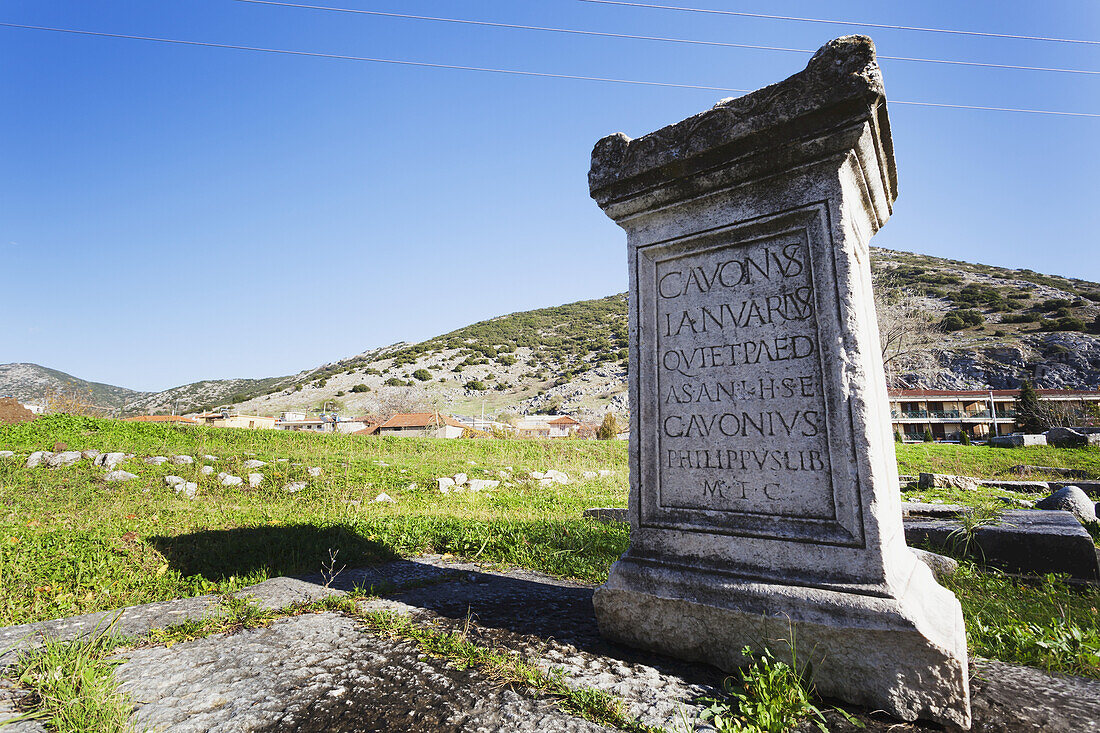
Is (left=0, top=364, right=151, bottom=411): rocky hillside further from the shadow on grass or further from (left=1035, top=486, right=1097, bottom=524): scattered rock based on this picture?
(left=1035, top=486, right=1097, bottom=524): scattered rock

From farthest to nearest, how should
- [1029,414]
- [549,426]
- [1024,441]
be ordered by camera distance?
[549,426] → [1029,414] → [1024,441]

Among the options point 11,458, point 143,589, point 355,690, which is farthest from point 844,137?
point 11,458

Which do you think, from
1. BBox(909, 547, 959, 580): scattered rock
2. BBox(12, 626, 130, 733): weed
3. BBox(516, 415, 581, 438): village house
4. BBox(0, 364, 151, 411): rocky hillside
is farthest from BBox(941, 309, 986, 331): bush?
BBox(0, 364, 151, 411): rocky hillside

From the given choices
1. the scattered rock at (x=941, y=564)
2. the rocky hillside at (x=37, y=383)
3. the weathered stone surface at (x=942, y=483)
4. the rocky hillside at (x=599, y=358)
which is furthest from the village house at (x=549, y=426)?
the rocky hillside at (x=37, y=383)

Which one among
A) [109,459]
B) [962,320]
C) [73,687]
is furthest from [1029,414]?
[962,320]

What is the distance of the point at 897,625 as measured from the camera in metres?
1.71

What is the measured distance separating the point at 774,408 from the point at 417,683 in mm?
1738

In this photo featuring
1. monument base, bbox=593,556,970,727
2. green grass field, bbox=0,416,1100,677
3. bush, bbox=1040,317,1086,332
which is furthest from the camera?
bush, bbox=1040,317,1086,332

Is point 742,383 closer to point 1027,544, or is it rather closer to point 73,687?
point 73,687

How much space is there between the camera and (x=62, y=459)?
7.70m

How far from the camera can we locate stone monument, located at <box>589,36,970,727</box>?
184 centimetres

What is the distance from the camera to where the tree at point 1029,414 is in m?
27.9

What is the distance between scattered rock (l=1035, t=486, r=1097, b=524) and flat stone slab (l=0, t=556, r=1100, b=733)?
17.3ft

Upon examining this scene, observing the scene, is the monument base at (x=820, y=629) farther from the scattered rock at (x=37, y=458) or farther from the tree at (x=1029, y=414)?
the tree at (x=1029, y=414)
